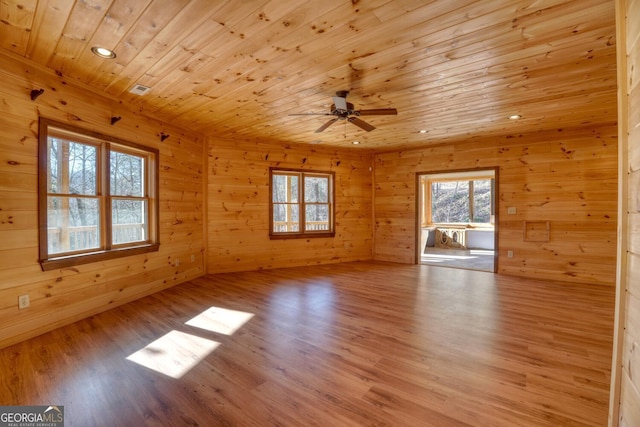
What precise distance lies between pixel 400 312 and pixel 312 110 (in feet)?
9.11

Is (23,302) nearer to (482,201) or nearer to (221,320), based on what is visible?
(221,320)

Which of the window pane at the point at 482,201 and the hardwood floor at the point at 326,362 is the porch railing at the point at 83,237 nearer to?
the hardwood floor at the point at 326,362

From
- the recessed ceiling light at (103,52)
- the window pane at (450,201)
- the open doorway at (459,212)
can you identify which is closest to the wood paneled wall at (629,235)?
the recessed ceiling light at (103,52)

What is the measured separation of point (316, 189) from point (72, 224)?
412cm

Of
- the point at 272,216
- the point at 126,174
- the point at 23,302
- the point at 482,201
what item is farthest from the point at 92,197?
the point at 482,201

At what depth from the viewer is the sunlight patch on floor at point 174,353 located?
2172 mm

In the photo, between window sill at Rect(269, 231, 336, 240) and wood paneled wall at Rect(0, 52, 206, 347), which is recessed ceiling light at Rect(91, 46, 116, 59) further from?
window sill at Rect(269, 231, 336, 240)

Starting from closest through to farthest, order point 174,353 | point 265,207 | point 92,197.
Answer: point 174,353 → point 92,197 → point 265,207

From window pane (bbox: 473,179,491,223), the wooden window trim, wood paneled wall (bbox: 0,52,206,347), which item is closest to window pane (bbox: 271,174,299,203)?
wood paneled wall (bbox: 0,52,206,347)

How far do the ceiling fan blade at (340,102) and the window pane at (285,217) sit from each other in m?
3.08

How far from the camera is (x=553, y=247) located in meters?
4.91

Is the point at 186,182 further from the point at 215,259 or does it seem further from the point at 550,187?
the point at 550,187

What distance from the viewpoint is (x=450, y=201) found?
9.93 meters

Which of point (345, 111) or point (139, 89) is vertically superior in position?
point (139, 89)
